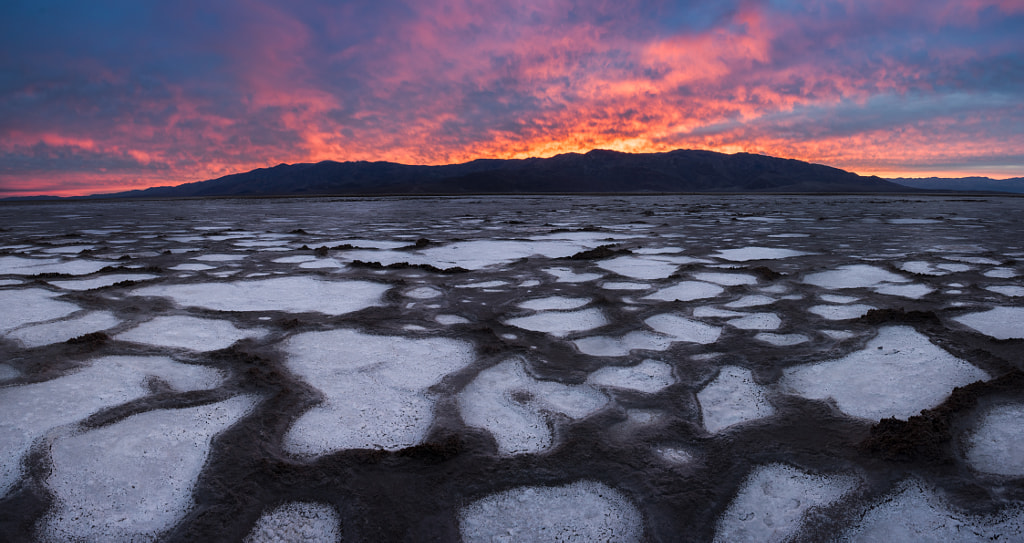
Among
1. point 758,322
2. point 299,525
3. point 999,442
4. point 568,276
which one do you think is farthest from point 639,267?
point 299,525

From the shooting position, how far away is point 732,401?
1.36 metres

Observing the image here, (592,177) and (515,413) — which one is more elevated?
(592,177)

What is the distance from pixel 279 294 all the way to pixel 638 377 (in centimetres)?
198

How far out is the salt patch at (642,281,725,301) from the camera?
2.51 meters

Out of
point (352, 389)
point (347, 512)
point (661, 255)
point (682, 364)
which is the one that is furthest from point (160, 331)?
point (661, 255)

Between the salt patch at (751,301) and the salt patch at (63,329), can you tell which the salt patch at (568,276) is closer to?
the salt patch at (751,301)

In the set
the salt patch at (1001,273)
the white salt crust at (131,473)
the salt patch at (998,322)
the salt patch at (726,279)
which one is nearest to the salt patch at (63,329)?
the white salt crust at (131,473)

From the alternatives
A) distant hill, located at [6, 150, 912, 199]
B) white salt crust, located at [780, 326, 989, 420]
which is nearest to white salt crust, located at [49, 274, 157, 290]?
white salt crust, located at [780, 326, 989, 420]

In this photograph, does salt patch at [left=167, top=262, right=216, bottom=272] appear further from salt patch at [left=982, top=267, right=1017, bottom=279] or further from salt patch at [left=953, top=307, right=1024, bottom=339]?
salt patch at [left=982, top=267, right=1017, bottom=279]

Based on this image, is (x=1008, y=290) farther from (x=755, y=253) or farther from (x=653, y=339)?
(x=653, y=339)

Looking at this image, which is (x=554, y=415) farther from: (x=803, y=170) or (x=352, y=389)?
(x=803, y=170)

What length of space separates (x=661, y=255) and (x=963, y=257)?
2170 millimetres

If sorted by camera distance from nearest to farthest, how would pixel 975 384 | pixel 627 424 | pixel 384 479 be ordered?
pixel 384 479 < pixel 627 424 < pixel 975 384

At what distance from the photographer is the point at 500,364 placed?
1639mm
